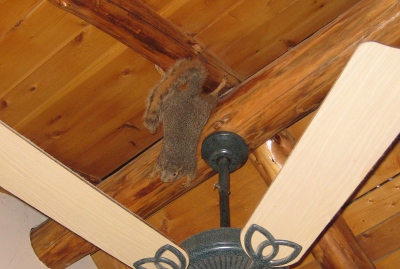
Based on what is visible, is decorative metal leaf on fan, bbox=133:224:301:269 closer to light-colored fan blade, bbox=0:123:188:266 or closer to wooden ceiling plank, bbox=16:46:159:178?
→ light-colored fan blade, bbox=0:123:188:266

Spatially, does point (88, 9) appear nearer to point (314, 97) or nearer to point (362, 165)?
point (314, 97)

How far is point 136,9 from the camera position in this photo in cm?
163

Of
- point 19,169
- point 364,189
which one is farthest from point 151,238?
point 364,189

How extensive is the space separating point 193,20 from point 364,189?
0.94m

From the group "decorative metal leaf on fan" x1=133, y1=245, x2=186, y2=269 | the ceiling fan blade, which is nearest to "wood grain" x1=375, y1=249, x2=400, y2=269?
the ceiling fan blade

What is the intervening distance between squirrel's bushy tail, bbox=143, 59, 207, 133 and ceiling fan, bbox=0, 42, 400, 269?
2.45 feet

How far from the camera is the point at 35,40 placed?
170 cm

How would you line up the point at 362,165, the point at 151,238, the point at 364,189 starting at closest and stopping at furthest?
the point at 362,165, the point at 151,238, the point at 364,189

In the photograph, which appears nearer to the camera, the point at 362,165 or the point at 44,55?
the point at 362,165

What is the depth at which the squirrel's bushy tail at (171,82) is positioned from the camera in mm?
1721

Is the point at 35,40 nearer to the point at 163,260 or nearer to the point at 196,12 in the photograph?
the point at 196,12

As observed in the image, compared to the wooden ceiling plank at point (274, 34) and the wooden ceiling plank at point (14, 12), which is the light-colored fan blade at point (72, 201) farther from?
the wooden ceiling plank at point (274, 34)

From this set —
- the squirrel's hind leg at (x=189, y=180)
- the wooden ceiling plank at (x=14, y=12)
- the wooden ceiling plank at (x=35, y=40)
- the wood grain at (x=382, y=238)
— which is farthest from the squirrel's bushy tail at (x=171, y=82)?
the wood grain at (x=382, y=238)

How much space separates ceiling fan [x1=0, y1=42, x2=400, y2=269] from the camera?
83 cm
